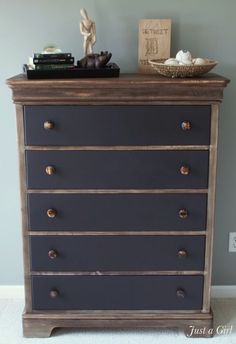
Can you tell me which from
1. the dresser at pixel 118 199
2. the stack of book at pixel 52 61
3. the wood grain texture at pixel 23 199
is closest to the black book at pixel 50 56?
the stack of book at pixel 52 61

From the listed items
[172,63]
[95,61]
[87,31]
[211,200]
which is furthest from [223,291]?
[87,31]

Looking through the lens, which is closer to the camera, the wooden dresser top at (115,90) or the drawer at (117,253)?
the wooden dresser top at (115,90)

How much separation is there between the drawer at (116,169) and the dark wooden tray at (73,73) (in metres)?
0.30

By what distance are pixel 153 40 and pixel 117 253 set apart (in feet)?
3.17

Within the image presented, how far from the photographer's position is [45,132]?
6.39 feet

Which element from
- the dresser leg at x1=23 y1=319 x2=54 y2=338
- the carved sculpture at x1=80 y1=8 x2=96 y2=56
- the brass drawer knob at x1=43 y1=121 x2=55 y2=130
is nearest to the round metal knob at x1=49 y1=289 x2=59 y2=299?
the dresser leg at x1=23 y1=319 x2=54 y2=338

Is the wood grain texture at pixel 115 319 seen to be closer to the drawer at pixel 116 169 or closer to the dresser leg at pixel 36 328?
the dresser leg at pixel 36 328

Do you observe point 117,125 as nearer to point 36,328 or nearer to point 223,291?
point 36,328

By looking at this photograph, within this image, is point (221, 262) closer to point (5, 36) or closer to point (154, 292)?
point (154, 292)

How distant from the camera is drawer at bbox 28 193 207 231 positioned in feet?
6.59

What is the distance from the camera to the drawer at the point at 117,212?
79.1 inches

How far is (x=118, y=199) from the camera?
79.1 inches

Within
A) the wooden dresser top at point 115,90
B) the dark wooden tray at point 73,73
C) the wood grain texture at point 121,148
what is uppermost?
the dark wooden tray at point 73,73

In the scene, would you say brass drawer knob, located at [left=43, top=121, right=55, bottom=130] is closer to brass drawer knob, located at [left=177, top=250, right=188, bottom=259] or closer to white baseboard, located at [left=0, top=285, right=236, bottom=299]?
brass drawer knob, located at [left=177, top=250, right=188, bottom=259]
